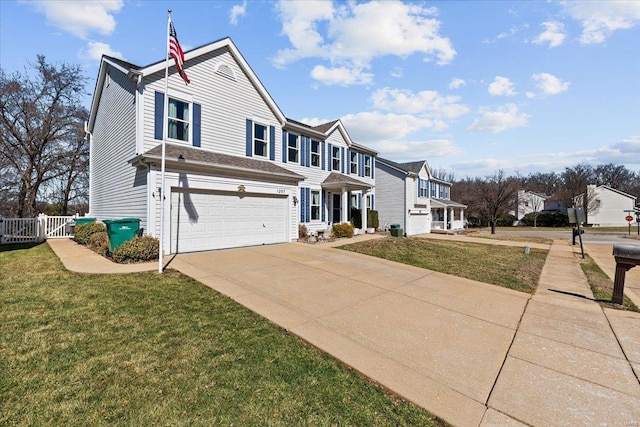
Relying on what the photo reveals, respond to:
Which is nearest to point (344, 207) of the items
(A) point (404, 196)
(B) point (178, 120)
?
(A) point (404, 196)

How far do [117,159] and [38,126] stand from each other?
675 inches

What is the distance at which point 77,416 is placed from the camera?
7.79ft

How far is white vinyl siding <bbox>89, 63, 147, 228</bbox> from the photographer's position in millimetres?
10359

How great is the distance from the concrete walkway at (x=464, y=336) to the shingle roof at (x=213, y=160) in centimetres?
365

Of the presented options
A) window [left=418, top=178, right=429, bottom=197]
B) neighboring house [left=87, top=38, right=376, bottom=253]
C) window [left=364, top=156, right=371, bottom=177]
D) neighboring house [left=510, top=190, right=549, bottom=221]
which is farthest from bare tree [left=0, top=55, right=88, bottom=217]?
neighboring house [left=510, top=190, right=549, bottom=221]

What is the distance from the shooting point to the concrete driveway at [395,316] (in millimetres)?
3096

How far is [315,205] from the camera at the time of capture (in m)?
17.0

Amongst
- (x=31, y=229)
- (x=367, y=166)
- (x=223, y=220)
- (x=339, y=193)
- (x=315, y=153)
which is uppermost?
(x=315, y=153)

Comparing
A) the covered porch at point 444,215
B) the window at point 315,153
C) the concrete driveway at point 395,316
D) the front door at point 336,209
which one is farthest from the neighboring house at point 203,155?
the covered porch at point 444,215

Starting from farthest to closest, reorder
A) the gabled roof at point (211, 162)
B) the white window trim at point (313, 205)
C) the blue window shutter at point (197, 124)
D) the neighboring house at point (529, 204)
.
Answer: the neighboring house at point (529, 204) < the white window trim at point (313, 205) < the blue window shutter at point (197, 124) < the gabled roof at point (211, 162)

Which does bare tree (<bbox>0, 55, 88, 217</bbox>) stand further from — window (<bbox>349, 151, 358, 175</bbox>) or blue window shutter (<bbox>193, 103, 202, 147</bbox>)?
window (<bbox>349, 151, 358, 175</bbox>)

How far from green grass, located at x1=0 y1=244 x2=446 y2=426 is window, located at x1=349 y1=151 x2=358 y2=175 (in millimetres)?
16376

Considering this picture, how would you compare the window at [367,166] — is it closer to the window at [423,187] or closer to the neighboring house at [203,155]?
the neighboring house at [203,155]

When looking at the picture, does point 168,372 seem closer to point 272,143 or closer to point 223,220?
point 223,220
